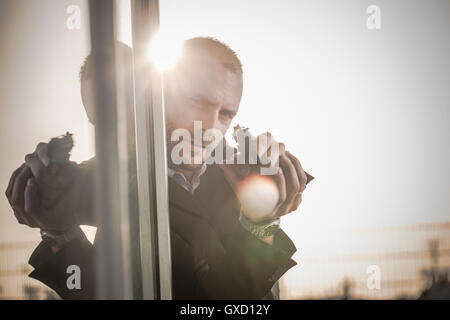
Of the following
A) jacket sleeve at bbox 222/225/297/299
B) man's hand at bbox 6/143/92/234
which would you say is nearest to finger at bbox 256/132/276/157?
jacket sleeve at bbox 222/225/297/299

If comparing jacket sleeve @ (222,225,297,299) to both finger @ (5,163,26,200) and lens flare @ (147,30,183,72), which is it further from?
finger @ (5,163,26,200)

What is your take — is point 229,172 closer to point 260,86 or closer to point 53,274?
→ point 260,86

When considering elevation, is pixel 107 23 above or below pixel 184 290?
above

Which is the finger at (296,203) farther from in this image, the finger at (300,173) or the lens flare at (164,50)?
the lens flare at (164,50)

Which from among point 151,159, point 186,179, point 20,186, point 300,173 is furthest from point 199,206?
point 20,186

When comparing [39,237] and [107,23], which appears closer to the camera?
[107,23]

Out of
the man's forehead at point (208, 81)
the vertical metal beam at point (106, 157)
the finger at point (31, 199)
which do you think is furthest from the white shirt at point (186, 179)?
the vertical metal beam at point (106, 157)

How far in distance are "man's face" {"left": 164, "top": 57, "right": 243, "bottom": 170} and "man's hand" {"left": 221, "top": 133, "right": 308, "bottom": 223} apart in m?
0.13

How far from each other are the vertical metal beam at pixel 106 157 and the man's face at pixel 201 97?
556mm

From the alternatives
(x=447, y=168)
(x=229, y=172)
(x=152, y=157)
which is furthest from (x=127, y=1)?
(x=447, y=168)

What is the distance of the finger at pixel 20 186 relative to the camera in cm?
134

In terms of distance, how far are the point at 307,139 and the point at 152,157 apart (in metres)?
0.50
